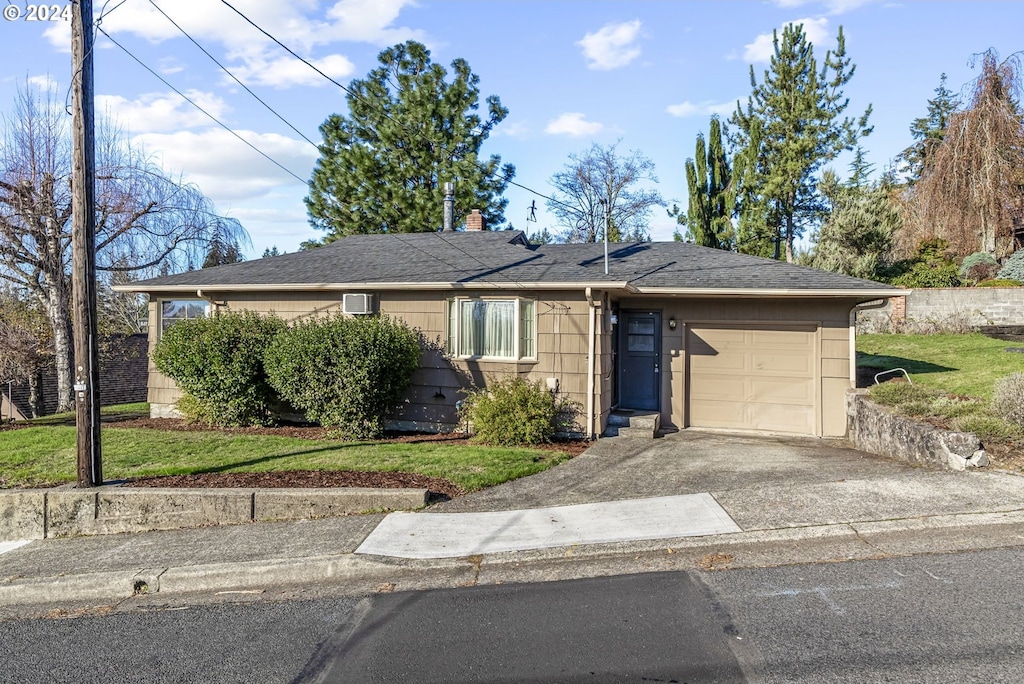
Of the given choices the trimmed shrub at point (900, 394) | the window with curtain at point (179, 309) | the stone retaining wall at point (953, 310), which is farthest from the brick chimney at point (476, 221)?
the stone retaining wall at point (953, 310)

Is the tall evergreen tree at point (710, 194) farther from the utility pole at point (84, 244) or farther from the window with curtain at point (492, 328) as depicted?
the utility pole at point (84, 244)

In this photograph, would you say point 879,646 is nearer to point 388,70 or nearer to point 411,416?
point 411,416

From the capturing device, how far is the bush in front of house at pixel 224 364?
421 inches

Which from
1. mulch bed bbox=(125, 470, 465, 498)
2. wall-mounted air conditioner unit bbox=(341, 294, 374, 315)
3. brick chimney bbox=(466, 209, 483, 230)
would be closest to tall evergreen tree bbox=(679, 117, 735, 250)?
brick chimney bbox=(466, 209, 483, 230)

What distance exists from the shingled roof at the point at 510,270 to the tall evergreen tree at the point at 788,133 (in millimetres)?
16329

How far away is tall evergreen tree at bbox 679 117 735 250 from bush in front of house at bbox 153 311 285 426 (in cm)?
2122

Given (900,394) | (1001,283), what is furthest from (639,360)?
(1001,283)

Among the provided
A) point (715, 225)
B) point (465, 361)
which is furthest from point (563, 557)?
point (715, 225)

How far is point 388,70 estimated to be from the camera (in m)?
28.5

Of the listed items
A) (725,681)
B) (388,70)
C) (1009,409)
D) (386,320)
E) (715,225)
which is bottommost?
(725,681)

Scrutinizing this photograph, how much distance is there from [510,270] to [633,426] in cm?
327

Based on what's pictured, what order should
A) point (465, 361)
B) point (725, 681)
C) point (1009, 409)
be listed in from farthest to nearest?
point (465, 361), point (1009, 409), point (725, 681)

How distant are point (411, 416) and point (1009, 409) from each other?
8271mm

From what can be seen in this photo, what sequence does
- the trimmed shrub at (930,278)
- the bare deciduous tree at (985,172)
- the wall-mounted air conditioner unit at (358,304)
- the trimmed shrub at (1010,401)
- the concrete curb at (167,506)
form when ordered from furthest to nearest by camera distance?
1. the bare deciduous tree at (985,172)
2. the trimmed shrub at (930,278)
3. the wall-mounted air conditioner unit at (358,304)
4. the trimmed shrub at (1010,401)
5. the concrete curb at (167,506)
